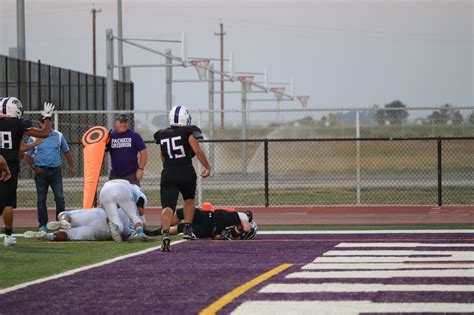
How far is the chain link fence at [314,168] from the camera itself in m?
24.0

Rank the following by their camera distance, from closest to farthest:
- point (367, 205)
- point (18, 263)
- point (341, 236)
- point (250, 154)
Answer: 1. point (18, 263)
2. point (341, 236)
3. point (367, 205)
4. point (250, 154)

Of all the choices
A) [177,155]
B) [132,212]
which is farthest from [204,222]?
[177,155]

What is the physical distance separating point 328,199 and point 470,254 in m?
13.8

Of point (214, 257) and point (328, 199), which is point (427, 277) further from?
point (328, 199)

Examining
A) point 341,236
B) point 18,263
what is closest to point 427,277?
point 18,263

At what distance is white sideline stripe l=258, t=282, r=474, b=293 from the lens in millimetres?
→ 8367

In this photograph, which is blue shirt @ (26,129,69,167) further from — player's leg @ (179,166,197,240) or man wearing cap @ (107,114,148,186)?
player's leg @ (179,166,197,240)

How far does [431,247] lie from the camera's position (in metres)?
12.6

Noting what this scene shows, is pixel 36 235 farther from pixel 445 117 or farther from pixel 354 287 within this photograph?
pixel 445 117

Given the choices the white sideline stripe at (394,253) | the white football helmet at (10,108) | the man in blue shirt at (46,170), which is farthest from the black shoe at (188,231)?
the man in blue shirt at (46,170)

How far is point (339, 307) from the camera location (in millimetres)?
7438

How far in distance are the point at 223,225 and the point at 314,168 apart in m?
26.4

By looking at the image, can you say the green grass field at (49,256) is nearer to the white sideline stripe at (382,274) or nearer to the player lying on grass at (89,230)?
the player lying on grass at (89,230)

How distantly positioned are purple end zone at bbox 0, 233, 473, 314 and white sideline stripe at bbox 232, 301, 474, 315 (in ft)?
0.62
